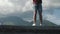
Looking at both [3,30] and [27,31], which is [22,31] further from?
[3,30]

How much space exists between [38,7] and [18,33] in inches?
111

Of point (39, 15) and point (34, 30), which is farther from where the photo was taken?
point (39, 15)

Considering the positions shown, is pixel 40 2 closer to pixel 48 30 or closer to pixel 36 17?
pixel 36 17

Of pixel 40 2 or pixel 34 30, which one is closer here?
pixel 34 30

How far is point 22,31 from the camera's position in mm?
Result: 9914

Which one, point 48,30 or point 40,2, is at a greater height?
point 40,2

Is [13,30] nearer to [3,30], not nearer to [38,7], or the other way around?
[3,30]

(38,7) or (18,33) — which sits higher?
(38,7)

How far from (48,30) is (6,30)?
6.19ft

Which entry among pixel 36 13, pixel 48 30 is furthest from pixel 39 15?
pixel 48 30

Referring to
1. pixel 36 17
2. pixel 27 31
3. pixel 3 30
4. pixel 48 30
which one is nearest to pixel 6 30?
pixel 3 30

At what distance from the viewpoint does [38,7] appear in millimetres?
12250

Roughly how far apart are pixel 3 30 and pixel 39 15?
307 centimetres

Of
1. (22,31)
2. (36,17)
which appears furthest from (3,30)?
(36,17)
